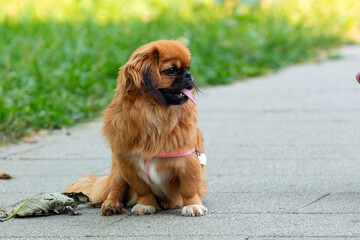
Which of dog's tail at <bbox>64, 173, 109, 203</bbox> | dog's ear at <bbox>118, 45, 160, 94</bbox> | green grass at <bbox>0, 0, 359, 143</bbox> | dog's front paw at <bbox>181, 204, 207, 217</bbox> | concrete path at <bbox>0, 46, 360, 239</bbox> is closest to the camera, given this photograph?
concrete path at <bbox>0, 46, 360, 239</bbox>

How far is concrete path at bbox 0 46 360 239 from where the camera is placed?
135 inches

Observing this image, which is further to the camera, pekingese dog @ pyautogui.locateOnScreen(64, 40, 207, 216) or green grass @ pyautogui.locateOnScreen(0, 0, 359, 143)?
green grass @ pyautogui.locateOnScreen(0, 0, 359, 143)

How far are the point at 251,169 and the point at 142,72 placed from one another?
1863mm

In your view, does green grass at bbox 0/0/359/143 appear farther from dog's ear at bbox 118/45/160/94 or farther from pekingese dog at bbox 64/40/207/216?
dog's ear at bbox 118/45/160/94

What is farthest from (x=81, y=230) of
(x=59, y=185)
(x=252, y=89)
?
(x=252, y=89)

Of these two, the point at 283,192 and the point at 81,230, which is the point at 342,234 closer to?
the point at 283,192

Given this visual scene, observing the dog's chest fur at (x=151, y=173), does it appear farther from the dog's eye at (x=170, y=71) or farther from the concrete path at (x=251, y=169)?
the dog's eye at (x=170, y=71)

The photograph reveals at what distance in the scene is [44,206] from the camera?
3.79m

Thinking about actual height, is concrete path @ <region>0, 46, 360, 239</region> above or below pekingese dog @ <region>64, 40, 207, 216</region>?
below

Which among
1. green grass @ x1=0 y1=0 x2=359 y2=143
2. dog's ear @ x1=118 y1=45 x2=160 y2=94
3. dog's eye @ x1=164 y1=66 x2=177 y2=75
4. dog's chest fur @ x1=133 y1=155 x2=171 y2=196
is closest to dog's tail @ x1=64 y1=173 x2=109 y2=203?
dog's chest fur @ x1=133 y1=155 x2=171 y2=196

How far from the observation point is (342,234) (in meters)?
3.20

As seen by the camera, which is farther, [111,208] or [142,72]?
[111,208]

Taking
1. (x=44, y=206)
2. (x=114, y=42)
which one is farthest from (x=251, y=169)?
(x=114, y=42)

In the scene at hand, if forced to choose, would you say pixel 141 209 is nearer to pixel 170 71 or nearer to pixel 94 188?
pixel 94 188
